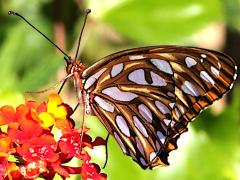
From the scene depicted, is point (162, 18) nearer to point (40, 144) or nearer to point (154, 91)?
point (154, 91)

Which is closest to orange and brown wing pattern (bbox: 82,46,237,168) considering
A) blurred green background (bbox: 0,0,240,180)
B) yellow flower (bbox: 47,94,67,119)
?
yellow flower (bbox: 47,94,67,119)

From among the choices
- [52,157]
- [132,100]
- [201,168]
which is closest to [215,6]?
[201,168]

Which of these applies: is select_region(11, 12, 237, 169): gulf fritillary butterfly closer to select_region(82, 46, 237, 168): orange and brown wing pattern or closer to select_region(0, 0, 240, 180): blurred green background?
select_region(82, 46, 237, 168): orange and brown wing pattern

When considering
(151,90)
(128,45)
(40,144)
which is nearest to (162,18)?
(128,45)

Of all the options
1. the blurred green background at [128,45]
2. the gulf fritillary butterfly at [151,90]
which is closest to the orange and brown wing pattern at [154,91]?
the gulf fritillary butterfly at [151,90]

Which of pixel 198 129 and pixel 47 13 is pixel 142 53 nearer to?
pixel 198 129

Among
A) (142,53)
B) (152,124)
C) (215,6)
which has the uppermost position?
(215,6)
